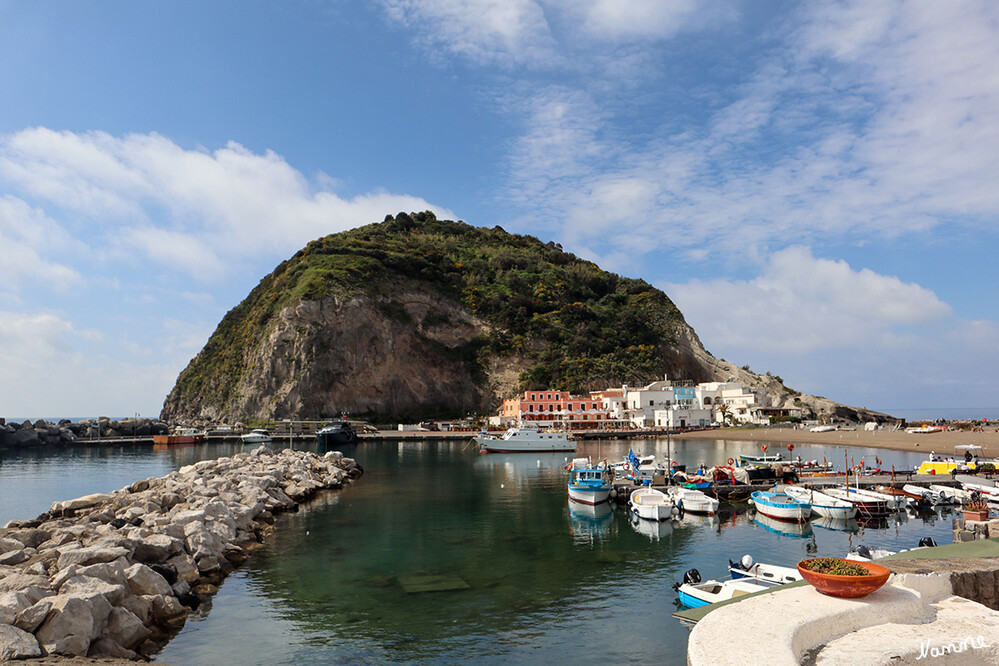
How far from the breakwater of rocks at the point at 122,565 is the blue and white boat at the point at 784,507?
2684cm

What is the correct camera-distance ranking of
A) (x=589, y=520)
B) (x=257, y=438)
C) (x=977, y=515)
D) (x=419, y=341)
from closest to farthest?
(x=977, y=515) < (x=589, y=520) < (x=257, y=438) < (x=419, y=341)

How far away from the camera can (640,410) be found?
4419 inches

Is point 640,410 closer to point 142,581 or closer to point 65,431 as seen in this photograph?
point 142,581

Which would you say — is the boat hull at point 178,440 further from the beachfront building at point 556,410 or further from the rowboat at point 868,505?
the rowboat at point 868,505

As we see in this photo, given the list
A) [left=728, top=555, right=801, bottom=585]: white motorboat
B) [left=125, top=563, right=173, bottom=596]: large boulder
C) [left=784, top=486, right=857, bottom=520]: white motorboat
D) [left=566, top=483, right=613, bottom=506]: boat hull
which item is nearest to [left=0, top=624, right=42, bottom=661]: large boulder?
[left=125, top=563, right=173, bottom=596]: large boulder

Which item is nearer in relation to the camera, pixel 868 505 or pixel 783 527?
pixel 783 527

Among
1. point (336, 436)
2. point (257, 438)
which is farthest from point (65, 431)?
point (336, 436)

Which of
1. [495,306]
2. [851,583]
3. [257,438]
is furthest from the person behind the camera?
[495,306]

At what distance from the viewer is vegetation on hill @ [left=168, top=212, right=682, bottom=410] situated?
127125 millimetres

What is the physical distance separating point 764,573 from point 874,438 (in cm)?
7746

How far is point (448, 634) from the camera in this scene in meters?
16.9

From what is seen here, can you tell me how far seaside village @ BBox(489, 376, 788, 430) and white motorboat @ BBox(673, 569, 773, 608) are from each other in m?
89.2

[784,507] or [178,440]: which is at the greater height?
[784,507]

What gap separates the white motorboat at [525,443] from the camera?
3297 inches
